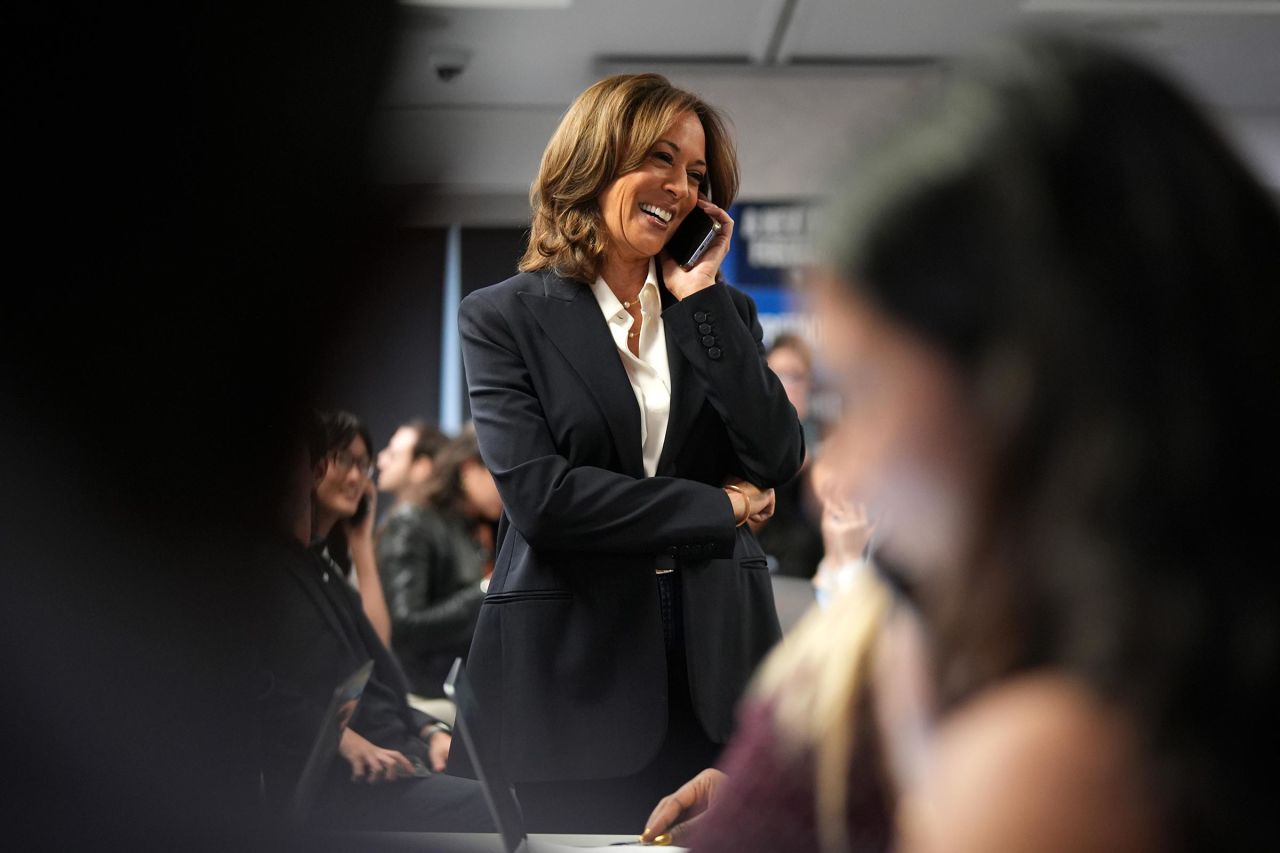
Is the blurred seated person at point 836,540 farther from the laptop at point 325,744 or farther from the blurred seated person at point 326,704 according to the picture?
the laptop at point 325,744

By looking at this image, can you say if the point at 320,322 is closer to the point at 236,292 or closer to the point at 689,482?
the point at 236,292

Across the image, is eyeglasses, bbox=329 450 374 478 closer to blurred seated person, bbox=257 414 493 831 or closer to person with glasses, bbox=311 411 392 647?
person with glasses, bbox=311 411 392 647

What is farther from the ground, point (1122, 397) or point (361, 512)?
point (1122, 397)

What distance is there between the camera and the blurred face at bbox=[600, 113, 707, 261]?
1.83 meters

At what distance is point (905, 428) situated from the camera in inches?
18.8

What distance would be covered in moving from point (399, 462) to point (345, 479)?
248 cm

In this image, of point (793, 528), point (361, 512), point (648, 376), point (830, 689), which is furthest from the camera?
point (793, 528)

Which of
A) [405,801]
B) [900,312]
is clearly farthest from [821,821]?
[405,801]

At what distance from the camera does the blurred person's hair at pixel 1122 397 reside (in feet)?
1.40

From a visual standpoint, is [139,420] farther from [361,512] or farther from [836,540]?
[836,540]

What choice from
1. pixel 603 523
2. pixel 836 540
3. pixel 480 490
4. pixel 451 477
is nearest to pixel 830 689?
pixel 603 523

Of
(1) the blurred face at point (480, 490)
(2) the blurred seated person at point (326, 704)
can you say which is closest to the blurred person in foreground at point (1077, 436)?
(2) the blurred seated person at point (326, 704)

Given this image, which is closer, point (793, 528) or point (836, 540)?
point (836, 540)

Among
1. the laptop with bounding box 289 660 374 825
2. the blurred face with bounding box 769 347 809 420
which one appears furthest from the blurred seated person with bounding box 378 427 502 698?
the laptop with bounding box 289 660 374 825
